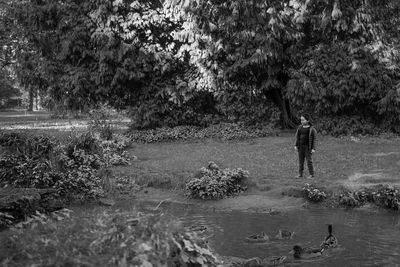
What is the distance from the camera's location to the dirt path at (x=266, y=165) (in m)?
15.4

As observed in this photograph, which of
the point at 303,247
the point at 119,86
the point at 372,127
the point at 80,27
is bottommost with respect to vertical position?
the point at 303,247

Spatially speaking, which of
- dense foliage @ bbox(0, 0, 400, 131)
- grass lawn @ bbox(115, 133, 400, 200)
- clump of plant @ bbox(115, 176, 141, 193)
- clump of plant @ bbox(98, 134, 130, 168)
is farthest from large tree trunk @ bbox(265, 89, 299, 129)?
clump of plant @ bbox(115, 176, 141, 193)

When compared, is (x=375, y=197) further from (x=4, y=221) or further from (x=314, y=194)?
(x=4, y=221)

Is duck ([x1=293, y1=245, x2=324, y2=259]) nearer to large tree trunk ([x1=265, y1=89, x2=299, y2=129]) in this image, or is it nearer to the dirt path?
the dirt path

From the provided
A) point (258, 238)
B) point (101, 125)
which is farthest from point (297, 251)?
point (101, 125)

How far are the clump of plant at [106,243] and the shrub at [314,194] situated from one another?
30.3ft

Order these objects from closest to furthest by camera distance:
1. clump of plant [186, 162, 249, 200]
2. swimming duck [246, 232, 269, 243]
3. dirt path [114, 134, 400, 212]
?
swimming duck [246, 232, 269, 243] < dirt path [114, 134, 400, 212] < clump of plant [186, 162, 249, 200]

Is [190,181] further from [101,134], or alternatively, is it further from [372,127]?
[372,127]

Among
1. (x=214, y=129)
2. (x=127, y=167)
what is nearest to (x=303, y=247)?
(x=127, y=167)

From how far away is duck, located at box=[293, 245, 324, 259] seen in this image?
988cm

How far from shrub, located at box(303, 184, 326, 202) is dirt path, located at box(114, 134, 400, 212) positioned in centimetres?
31

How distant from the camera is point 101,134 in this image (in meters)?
23.7

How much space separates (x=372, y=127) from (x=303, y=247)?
16357 mm

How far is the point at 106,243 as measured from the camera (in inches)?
197
